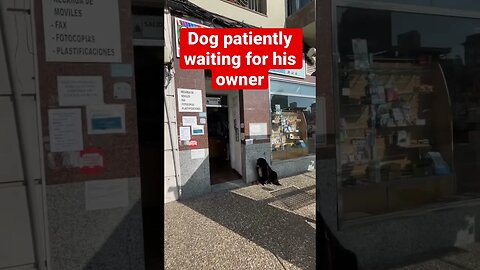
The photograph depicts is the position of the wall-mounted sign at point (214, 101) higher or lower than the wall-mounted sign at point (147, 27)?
lower

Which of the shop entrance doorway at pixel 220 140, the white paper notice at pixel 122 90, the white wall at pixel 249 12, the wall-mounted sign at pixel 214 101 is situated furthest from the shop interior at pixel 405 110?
the wall-mounted sign at pixel 214 101

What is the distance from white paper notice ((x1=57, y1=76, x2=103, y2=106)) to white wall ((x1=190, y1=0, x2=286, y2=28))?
5291 millimetres

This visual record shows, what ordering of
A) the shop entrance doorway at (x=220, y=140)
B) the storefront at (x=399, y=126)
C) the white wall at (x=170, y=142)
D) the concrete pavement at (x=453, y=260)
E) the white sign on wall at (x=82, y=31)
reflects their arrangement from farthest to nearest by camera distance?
the shop entrance doorway at (x=220, y=140)
the white wall at (x=170, y=142)
the concrete pavement at (x=453, y=260)
the storefront at (x=399, y=126)
the white sign on wall at (x=82, y=31)

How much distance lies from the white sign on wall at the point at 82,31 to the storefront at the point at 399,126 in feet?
4.79

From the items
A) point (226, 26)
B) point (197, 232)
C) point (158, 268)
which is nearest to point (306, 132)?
point (226, 26)

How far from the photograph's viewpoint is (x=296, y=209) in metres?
5.21

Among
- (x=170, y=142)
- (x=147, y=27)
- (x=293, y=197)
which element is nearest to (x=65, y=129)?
(x=147, y=27)

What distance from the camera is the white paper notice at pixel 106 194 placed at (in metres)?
1.97

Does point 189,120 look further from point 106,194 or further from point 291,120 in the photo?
point 106,194

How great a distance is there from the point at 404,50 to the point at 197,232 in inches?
126

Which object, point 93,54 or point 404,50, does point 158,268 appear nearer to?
point 93,54

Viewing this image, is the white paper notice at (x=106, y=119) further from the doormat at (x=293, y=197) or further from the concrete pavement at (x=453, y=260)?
the doormat at (x=293, y=197)

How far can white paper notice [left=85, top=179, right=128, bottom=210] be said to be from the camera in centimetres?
197
